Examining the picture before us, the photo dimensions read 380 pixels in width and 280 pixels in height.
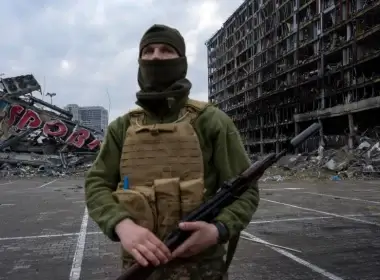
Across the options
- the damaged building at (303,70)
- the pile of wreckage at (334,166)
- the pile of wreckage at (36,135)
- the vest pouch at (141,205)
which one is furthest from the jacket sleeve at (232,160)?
the pile of wreckage at (36,135)

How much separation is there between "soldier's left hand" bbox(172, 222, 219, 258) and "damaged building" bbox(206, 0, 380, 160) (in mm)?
31615

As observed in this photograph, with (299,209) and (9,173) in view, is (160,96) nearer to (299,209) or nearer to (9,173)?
(299,209)

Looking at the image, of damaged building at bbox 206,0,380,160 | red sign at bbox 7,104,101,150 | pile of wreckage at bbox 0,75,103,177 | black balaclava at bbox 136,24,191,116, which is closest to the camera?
black balaclava at bbox 136,24,191,116

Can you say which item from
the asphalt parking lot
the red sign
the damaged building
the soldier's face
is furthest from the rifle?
the red sign

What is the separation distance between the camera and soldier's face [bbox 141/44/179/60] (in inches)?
78.1

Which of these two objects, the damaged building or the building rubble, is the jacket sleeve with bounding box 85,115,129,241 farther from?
the damaged building

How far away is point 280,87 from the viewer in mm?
56125

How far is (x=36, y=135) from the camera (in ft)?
131

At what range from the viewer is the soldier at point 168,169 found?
1.81 meters

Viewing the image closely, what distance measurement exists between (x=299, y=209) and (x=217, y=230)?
9.21 metres

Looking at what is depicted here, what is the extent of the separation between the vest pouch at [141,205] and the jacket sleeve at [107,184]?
0.04 metres

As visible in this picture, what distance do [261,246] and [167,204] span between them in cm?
487

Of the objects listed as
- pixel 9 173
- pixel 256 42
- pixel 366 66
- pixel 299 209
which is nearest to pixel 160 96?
pixel 299 209

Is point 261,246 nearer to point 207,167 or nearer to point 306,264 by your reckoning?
point 306,264
